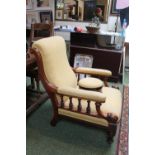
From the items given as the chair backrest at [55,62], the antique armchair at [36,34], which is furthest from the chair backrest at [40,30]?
the chair backrest at [55,62]

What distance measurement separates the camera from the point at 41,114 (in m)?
2.44

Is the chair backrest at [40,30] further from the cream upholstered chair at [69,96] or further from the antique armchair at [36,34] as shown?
the cream upholstered chair at [69,96]

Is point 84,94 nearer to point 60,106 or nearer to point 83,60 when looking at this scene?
point 60,106

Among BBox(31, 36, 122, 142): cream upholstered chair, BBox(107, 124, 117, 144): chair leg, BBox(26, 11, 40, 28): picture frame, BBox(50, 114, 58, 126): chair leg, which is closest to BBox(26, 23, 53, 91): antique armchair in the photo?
BBox(31, 36, 122, 142): cream upholstered chair

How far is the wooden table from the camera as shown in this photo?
232 centimetres

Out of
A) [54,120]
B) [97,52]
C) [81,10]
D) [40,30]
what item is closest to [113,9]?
[81,10]

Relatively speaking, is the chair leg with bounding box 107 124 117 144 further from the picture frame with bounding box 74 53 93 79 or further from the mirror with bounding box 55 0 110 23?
the mirror with bounding box 55 0 110 23

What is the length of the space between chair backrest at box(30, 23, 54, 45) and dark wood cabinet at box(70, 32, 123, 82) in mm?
515

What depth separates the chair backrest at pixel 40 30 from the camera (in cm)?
292

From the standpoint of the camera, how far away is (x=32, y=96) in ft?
9.14
